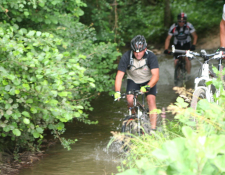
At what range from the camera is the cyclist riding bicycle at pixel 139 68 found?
5.31 meters

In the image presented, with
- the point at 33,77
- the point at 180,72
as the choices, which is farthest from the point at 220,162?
the point at 180,72

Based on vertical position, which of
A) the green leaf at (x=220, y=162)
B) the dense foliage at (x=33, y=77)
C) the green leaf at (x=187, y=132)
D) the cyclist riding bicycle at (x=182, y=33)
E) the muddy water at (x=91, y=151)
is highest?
the cyclist riding bicycle at (x=182, y=33)

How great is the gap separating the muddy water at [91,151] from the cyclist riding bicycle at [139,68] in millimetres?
982

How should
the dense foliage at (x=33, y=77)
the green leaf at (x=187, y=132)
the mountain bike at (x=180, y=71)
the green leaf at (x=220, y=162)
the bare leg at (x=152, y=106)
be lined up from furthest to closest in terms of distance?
1. the mountain bike at (x=180, y=71)
2. the bare leg at (x=152, y=106)
3. the dense foliage at (x=33, y=77)
4. the green leaf at (x=187, y=132)
5. the green leaf at (x=220, y=162)

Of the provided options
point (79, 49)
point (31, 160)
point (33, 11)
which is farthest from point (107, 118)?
point (33, 11)

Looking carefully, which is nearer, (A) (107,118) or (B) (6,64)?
(B) (6,64)

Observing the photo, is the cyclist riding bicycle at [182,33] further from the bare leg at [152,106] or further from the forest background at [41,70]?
the bare leg at [152,106]

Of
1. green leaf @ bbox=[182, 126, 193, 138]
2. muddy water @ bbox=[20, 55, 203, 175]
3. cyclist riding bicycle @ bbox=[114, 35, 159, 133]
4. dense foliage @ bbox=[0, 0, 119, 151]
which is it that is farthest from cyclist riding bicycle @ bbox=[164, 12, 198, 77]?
green leaf @ bbox=[182, 126, 193, 138]

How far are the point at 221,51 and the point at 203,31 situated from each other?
13.0 m

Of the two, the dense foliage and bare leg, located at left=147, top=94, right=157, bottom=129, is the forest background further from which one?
bare leg, located at left=147, top=94, right=157, bottom=129

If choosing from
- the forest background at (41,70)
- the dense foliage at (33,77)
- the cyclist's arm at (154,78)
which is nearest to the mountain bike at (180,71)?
the forest background at (41,70)

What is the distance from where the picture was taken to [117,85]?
17.5 ft

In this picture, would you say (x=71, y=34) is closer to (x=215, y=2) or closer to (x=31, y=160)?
(x=31, y=160)

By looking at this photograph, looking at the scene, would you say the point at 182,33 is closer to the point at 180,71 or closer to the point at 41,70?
the point at 180,71
